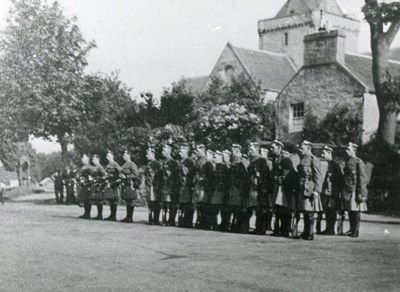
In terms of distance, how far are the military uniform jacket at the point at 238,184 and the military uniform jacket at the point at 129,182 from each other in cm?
373

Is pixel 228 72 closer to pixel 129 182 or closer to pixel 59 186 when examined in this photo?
pixel 59 186

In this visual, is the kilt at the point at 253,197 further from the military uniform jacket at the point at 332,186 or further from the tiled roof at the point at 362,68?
the tiled roof at the point at 362,68

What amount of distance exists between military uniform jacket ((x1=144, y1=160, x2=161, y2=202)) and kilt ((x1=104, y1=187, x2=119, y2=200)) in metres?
1.46

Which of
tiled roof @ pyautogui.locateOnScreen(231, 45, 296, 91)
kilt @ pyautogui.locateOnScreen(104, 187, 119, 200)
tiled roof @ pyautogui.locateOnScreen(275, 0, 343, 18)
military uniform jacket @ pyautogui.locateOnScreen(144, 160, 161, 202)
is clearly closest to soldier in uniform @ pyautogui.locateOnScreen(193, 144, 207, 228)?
military uniform jacket @ pyautogui.locateOnScreen(144, 160, 161, 202)

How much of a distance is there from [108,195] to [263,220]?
5.85m

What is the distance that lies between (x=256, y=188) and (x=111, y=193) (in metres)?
5.62

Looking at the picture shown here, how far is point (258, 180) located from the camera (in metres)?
15.2

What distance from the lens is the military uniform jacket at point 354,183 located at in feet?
47.1

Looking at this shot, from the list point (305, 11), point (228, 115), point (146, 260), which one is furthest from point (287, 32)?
point (146, 260)

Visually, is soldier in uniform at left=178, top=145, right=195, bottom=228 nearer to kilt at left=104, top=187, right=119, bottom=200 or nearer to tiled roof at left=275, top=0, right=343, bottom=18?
kilt at left=104, top=187, right=119, bottom=200

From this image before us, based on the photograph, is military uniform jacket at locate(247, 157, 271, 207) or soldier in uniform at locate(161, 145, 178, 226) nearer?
military uniform jacket at locate(247, 157, 271, 207)

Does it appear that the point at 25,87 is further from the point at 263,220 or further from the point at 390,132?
the point at 263,220

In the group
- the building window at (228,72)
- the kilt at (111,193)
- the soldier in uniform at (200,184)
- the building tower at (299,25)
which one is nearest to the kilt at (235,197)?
the soldier in uniform at (200,184)

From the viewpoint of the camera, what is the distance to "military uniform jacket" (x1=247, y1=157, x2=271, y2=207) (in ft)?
49.4
